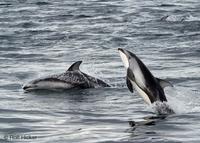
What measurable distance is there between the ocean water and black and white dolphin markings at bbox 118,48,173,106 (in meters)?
0.37

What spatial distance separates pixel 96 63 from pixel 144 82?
7309 millimetres

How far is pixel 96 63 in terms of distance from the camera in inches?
829

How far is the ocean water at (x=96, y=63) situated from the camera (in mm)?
12125

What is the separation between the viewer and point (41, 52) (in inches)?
922

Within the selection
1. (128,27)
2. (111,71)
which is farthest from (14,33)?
(111,71)

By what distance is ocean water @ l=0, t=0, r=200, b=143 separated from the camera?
1212cm

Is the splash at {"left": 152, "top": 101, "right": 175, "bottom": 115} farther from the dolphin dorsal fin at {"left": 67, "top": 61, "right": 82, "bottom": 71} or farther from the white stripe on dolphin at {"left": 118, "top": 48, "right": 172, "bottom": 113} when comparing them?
the dolphin dorsal fin at {"left": 67, "top": 61, "right": 82, "bottom": 71}

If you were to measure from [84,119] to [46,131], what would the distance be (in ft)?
4.32

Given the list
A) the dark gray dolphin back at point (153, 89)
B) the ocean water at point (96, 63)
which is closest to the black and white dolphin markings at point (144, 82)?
the dark gray dolphin back at point (153, 89)

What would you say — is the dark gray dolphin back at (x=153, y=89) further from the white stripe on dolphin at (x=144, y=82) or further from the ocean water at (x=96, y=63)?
the ocean water at (x=96, y=63)

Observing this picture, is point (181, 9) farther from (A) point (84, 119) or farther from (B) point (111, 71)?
(A) point (84, 119)

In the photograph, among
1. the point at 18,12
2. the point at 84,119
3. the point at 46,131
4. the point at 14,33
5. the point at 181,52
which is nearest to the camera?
the point at 46,131

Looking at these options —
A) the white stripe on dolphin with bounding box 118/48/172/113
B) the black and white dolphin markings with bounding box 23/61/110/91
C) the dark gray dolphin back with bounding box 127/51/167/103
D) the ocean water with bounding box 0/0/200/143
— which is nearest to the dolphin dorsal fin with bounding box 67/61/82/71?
the black and white dolphin markings with bounding box 23/61/110/91

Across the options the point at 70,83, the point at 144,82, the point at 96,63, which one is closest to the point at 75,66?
the point at 70,83
